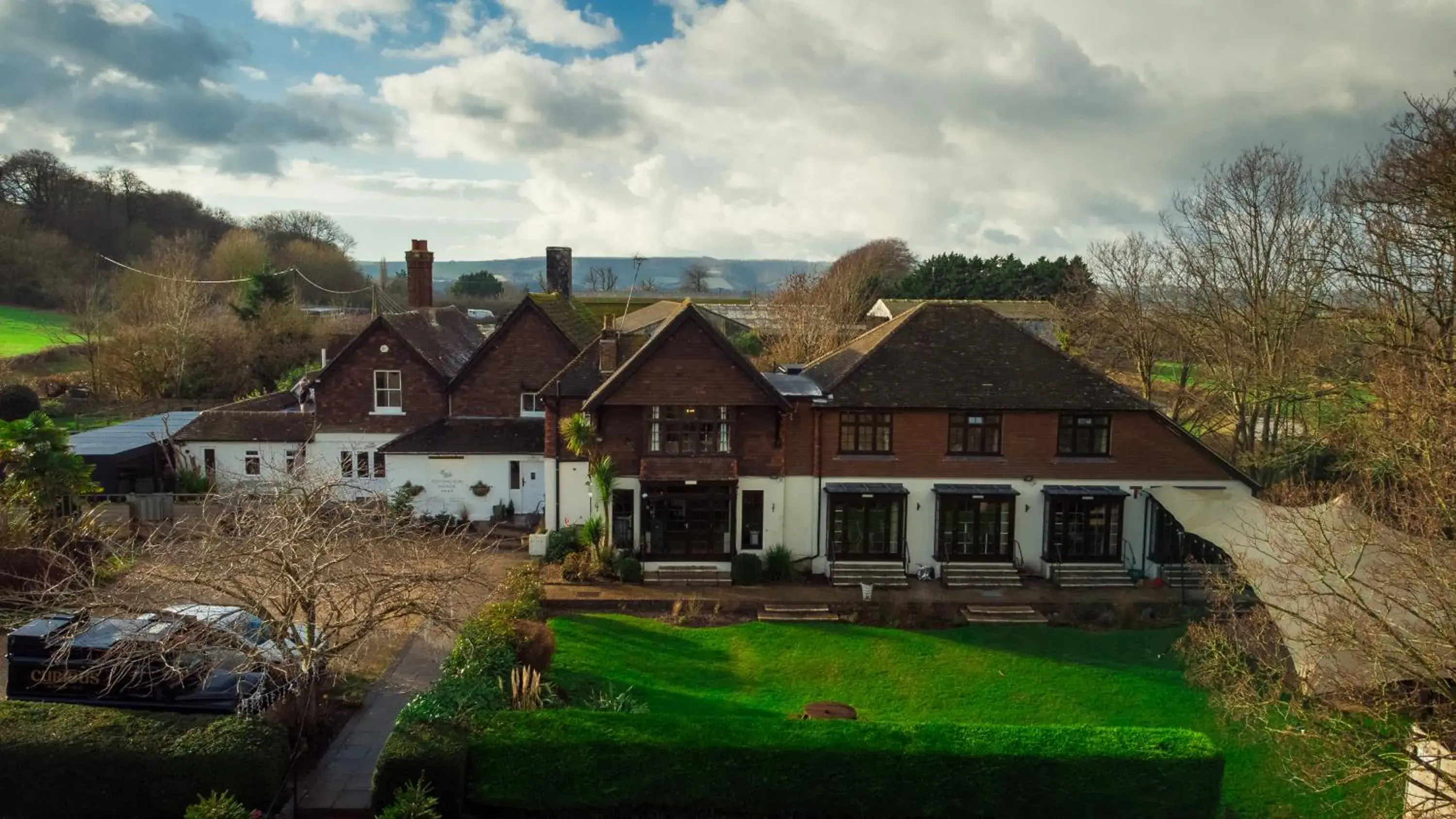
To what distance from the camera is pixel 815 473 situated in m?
24.3

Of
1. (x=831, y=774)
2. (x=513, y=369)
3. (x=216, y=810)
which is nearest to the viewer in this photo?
(x=216, y=810)

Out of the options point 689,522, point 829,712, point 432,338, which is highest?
point 432,338

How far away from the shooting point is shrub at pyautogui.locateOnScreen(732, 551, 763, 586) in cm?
2341

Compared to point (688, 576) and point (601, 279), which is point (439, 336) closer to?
point (688, 576)

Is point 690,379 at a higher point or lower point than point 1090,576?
higher

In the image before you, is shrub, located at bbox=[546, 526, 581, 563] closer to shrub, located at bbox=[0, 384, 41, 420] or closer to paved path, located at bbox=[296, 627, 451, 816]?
paved path, located at bbox=[296, 627, 451, 816]

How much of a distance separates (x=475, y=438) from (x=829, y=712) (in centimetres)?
1710

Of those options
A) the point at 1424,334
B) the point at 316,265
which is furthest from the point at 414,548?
the point at 316,265

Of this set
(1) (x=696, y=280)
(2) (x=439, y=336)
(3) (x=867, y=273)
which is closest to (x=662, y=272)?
(1) (x=696, y=280)

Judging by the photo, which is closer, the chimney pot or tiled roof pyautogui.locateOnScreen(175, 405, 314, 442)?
the chimney pot

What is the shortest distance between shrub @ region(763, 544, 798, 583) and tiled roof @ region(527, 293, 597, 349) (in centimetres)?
1051

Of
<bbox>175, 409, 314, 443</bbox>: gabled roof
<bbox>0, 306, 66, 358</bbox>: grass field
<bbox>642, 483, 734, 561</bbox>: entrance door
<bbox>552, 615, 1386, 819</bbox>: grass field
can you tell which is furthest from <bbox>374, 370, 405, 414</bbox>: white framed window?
<bbox>0, 306, 66, 358</bbox>: grass field

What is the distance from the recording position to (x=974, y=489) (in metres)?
24.0

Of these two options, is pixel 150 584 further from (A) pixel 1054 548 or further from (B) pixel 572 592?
(A) pixel 1054 548
